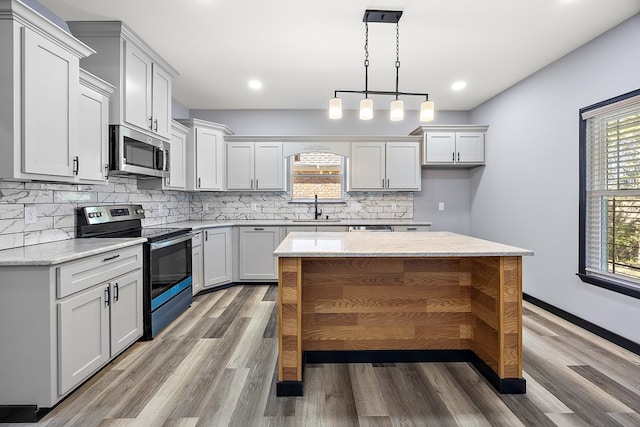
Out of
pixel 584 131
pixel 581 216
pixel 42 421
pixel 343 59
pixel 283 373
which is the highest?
pixel 343 59

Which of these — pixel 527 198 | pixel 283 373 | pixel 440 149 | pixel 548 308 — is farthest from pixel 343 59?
pixel 548 308

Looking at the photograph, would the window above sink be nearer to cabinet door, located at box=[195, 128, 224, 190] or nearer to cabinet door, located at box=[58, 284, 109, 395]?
cabinet door, located at box=[195, 128, 224, 190]

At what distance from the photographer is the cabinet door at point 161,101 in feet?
10.8

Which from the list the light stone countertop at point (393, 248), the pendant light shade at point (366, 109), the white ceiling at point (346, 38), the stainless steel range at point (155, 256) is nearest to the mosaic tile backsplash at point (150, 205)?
the stainless steel range at point (155, 256)

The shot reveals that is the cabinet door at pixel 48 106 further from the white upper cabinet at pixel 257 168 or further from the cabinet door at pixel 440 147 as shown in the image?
the cabinet door at pixel 440 147

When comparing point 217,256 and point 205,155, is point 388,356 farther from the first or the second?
point 205,155

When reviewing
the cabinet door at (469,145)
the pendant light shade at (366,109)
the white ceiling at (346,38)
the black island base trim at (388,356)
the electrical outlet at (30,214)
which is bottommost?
the black island base trim at (388,356)

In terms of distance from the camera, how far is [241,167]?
192 inches

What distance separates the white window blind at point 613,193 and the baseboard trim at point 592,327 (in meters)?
0.44

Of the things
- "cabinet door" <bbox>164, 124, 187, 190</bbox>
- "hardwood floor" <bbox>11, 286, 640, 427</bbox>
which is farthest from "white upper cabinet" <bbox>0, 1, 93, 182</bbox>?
"cabinet door" <bbox>164, 124, 187, 190</bbox>

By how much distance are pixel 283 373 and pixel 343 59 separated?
2923mm

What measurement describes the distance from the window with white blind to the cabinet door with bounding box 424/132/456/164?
177 cm

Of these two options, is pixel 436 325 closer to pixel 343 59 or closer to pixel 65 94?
pixel 343 59

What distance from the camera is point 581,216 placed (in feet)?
10.2
